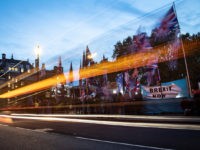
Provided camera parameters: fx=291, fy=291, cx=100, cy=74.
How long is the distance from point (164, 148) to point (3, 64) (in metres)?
124

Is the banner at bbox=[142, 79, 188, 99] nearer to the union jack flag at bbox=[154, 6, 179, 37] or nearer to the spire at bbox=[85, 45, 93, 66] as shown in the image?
the union jack flag at bbox=[154, 6, 179, 37]

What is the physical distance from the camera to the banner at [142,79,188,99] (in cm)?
2205

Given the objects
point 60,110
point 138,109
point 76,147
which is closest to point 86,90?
point 60,110

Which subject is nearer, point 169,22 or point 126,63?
point 169,22

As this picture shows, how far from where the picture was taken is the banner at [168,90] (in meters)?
22.0

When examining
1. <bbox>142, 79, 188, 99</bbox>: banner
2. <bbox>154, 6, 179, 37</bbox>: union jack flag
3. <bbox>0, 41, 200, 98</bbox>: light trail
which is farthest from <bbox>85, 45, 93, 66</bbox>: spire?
<bbox>142, 79, 188, 99</bbox>: banner

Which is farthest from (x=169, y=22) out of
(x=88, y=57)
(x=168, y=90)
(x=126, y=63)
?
(x=88, y=57)

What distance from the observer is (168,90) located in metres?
22.7

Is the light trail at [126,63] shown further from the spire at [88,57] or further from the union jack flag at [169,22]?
the union jack flag at [169,22]

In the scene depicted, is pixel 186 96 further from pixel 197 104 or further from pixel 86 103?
pixel 86 103

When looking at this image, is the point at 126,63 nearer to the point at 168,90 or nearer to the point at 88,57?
the point at 88,57

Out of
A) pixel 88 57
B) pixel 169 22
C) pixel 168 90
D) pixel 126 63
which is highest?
pixel 88 57

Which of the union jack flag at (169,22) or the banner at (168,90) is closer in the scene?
the banner at (168,90)

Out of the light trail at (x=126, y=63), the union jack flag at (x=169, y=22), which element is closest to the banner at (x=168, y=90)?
the union jack flag at (x=169, y=22)
